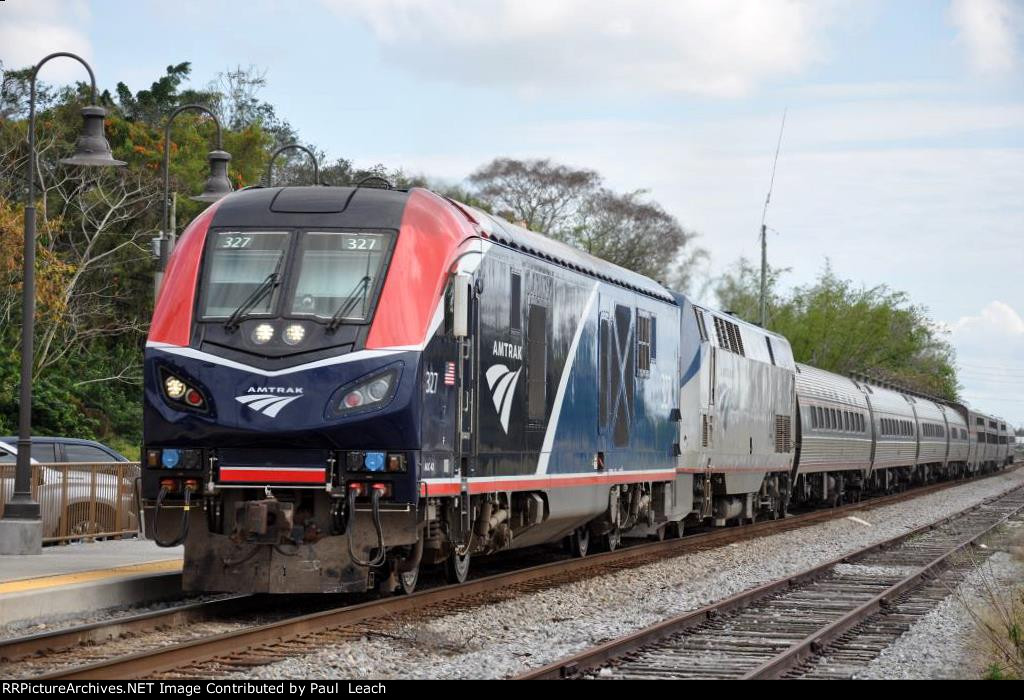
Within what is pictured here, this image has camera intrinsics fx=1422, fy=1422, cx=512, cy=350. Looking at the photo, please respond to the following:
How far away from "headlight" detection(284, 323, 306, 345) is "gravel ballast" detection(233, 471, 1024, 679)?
239 centimetres

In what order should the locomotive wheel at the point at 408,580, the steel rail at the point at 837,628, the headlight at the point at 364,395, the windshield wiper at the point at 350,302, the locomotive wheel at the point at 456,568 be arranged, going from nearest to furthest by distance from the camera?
the steel rail at the point at 837,628 < the headlight at the point at 364,395 < the windshield wiper at the point at 350,302 < the locomotive wheel at the point at 408,580 < the locomotive wheel at the point at 456,568

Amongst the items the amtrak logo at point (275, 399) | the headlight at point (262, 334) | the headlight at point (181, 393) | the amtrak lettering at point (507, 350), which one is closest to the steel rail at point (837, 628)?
the amtrak lettering at point (507, 350)

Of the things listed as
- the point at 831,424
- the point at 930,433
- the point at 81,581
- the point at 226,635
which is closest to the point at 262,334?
the point at 226,635

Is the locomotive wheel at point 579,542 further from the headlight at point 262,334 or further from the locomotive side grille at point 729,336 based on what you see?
the headlight at point 262,334

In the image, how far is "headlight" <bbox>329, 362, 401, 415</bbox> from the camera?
1107 centimetres

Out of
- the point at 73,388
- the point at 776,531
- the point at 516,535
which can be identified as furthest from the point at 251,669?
the point at 73,388

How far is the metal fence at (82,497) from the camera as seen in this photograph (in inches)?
677

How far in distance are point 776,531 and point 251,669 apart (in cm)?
1725

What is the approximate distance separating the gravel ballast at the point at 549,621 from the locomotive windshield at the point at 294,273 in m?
2.64

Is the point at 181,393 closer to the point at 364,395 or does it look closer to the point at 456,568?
the point at 364,395

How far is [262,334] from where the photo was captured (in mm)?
11328

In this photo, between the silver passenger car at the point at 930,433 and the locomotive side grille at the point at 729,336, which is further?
the silver passenger car at the point at 930,433

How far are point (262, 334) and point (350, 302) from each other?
74 cm

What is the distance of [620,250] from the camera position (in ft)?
215
